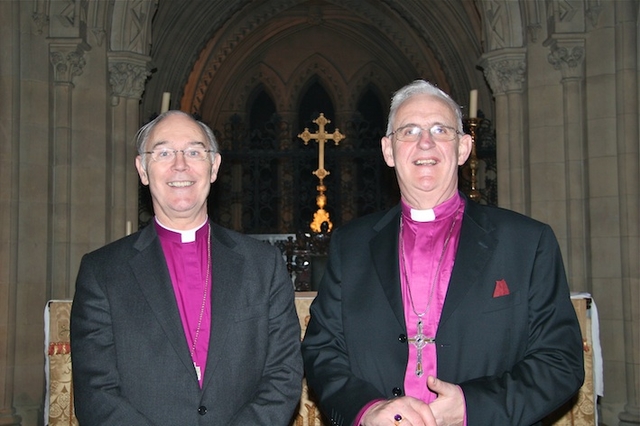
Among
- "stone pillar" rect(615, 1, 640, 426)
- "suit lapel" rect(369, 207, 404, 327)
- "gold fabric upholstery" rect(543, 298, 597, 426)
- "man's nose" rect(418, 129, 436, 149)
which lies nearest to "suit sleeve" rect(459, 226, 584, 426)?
"suit lapel" rect(369, 207, 404, 327)

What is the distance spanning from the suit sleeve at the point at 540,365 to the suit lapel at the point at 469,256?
169 millimetres

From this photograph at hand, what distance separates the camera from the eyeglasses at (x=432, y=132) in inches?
108

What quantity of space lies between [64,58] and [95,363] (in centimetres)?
541

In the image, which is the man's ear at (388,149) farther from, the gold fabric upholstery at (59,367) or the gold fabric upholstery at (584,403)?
the gold fabric upholstery at (59,367)

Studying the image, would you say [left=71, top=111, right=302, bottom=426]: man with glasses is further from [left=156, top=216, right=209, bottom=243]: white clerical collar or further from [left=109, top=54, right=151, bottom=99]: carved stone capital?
[left=109, top=54, right=151, bottom=99]: carved stone capital

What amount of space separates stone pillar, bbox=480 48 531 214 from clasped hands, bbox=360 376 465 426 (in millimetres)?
5623

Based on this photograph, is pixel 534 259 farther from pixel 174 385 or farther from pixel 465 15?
pixel 465 15

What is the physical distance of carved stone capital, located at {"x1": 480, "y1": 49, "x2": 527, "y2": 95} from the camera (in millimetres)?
7906

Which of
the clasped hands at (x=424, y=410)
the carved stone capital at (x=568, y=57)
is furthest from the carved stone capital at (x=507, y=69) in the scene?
the clasped hands at (x=424, y=410)

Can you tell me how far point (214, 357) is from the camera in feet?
9.48

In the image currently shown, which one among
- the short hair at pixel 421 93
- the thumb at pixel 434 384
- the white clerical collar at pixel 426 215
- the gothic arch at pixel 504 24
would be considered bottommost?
the thumb at pixel 434 384

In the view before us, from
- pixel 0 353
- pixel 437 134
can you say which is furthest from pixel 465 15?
pixel 437 134

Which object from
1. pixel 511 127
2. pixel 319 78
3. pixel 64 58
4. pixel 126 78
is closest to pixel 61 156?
pixel 64 58

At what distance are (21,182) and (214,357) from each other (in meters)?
4.99
